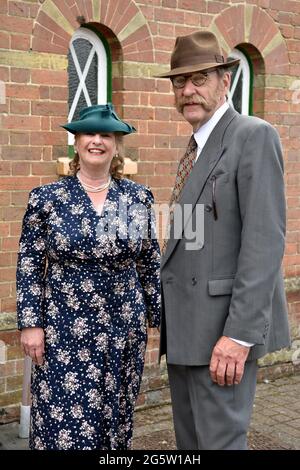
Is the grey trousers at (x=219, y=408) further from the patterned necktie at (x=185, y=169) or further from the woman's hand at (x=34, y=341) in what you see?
the woman's hand at (x=34, y=341)

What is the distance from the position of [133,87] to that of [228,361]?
293cm

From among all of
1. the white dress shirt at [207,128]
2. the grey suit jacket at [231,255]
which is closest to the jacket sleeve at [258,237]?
the grey suit jacket at [231,255]

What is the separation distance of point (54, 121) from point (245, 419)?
8.81 ft

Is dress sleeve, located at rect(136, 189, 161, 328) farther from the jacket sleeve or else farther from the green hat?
the jacket sleeve

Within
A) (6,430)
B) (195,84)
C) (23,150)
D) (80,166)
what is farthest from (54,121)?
(6,430)

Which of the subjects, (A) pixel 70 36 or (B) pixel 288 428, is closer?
(A) pixel 70 36

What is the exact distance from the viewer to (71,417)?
3.25m

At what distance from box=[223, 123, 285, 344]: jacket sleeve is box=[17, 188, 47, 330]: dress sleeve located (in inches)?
44.6

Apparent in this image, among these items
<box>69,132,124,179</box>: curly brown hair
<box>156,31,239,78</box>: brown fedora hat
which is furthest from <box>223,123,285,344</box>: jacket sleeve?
<box>69,132,124,179</box>: curly brown hair

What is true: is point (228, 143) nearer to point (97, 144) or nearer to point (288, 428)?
point (97, 144)

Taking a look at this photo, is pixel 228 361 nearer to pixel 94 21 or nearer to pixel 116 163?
pixel 116 163

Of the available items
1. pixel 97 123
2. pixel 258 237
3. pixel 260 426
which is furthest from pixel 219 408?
pixel 260 426

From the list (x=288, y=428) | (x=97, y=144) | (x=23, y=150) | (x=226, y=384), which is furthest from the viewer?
(x=288, y=428)

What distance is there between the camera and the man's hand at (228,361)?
2.58 meters
